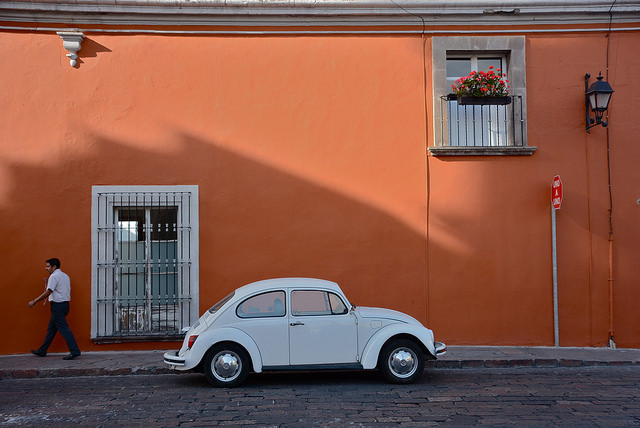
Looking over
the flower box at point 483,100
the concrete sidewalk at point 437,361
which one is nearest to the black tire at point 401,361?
the concrete sidewalk at point 437,361

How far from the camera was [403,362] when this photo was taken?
7570 mm

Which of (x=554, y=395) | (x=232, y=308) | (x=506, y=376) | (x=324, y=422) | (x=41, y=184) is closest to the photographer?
(x=324, y=422)

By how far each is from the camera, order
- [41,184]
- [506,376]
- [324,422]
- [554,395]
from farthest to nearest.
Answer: [41,184], [506,376], [554,395], [324,422]

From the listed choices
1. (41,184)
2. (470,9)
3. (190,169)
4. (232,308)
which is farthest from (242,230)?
(470,9)

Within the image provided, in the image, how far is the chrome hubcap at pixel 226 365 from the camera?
742 cm

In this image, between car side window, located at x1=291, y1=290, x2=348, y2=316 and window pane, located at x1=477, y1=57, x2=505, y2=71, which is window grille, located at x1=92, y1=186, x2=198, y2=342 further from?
window pane, located at x1=477, y1=57, x2=505, y2=71

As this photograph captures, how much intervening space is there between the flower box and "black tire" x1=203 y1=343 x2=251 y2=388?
5643 mm

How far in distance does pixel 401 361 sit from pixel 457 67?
565 cm

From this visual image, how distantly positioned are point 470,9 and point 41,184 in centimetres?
788

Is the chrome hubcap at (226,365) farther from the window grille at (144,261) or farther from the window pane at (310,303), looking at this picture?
the window grille at (144,261)

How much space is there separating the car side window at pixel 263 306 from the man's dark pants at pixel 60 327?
10.9 ft

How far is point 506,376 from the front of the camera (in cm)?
815

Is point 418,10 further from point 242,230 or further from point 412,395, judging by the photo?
point 412,395

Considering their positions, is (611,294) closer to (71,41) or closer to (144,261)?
(144,261)
